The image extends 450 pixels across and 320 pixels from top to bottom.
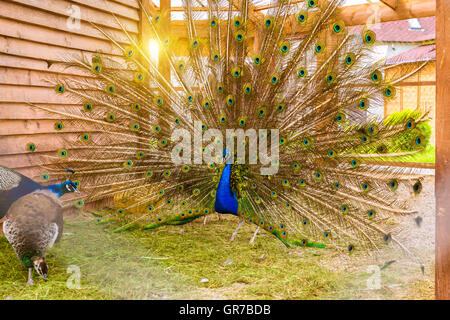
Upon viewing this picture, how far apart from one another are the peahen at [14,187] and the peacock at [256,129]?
0.49 ft

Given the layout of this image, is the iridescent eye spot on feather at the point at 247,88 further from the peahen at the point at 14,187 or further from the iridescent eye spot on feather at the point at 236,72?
the peahen at the point at 14,187

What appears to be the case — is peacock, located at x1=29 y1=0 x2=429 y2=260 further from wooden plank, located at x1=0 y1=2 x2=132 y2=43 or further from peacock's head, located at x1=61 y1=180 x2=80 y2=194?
wooden plank, located at x1=0 y1=2 x2=132 y2=43

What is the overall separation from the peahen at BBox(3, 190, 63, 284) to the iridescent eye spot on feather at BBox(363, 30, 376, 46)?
8.78 feet

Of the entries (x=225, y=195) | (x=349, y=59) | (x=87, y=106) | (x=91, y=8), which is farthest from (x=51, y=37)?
(x=349, y=59)

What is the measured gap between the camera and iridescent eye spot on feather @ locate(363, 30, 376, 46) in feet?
9.52

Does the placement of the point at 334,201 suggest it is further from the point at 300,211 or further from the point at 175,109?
the point at 175,109

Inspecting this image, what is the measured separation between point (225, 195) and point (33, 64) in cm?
231

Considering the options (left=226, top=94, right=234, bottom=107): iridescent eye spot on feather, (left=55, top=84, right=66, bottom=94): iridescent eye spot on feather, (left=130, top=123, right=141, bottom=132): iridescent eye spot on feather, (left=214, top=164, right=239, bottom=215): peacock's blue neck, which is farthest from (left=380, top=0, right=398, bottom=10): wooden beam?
(left=55, top=84, right=66, bottom=94): iridescent eye spot on feather

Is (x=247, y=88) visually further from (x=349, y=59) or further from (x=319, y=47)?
(x=349, y=59)

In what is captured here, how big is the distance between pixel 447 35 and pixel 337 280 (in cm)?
180

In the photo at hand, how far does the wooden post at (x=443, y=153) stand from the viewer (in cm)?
203

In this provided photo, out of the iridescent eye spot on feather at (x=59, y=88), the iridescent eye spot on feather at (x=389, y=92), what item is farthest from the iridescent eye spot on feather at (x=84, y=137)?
the iridescent eye spot on feather at (x=389, y=92)

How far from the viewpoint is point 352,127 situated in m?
3.09

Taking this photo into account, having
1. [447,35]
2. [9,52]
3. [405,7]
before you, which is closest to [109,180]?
[9,52]
